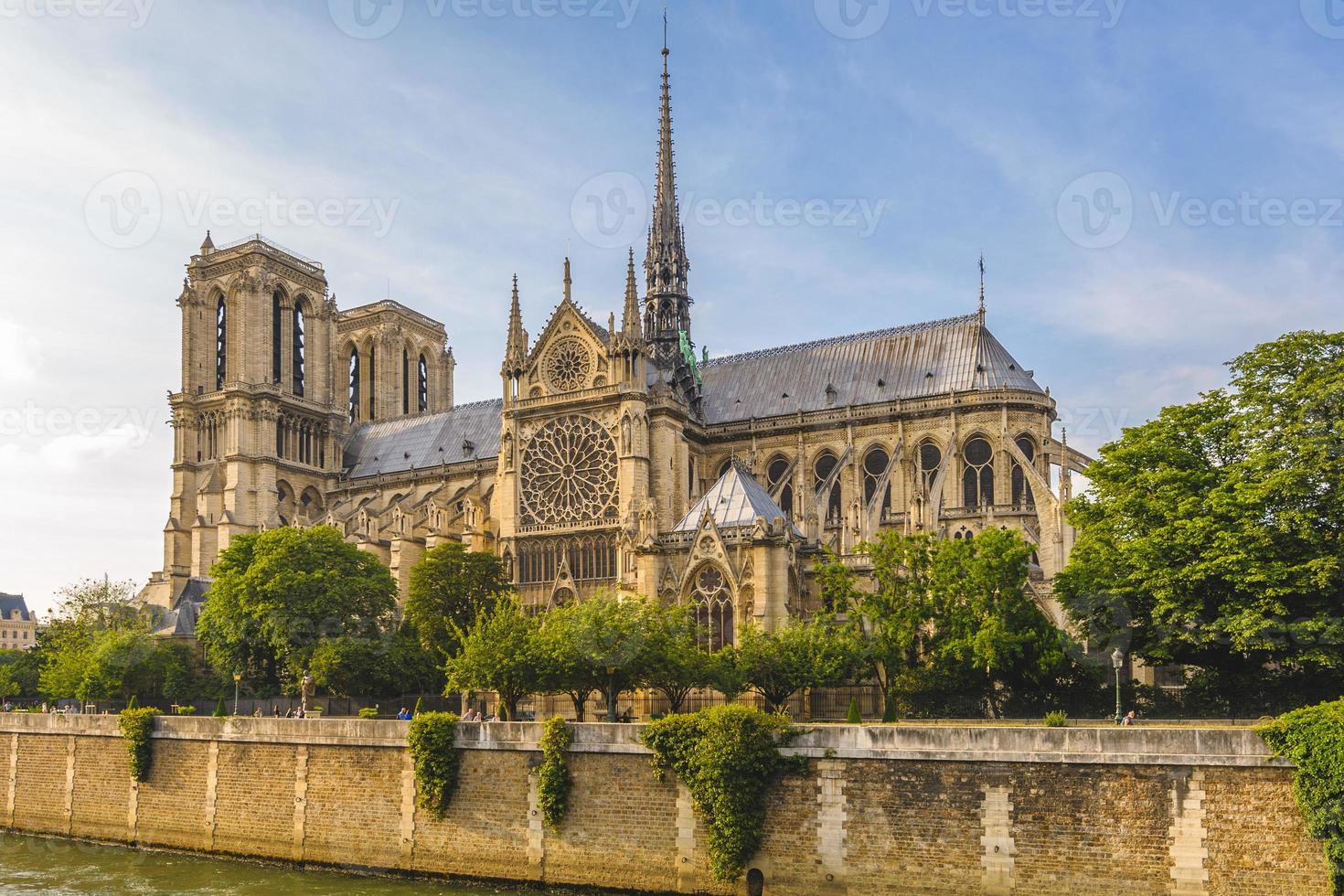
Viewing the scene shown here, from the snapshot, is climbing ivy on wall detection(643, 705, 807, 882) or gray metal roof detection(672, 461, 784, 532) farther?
gray metal roof detection(672, 461, 784, 532)

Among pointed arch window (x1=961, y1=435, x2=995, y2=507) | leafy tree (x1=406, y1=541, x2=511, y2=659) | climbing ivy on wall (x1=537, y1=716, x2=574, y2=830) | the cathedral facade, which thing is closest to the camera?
climbing ivy on wall (x1=537, y1=716, x2=574, y2=830)

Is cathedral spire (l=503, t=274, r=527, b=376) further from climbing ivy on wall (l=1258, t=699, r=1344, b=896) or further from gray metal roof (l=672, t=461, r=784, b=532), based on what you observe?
climbing ivy on wall (l=1258, t=699, r=1344, b=896)

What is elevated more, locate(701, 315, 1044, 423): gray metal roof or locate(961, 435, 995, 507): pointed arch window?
locate(701, 315, 1044, 423): gray metal roof

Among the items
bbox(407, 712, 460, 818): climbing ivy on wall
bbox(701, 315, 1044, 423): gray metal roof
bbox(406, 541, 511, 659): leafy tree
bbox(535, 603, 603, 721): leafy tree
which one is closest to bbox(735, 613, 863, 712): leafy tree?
bbox(535, 603, 603, 721): leafy tree

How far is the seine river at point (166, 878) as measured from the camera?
32625mm

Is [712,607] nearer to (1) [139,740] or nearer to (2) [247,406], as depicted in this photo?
(1) [139,740]

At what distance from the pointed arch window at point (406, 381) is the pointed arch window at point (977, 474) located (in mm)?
47686

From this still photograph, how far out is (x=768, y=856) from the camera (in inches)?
1155

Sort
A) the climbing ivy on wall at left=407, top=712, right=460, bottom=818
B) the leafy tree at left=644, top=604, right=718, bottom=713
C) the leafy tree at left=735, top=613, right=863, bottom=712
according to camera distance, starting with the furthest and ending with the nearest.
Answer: the leafy tree at left=735, top=613, right=863, bottom=712, the leafy tree at left=644, top=604, right=718, bottom=713, the climbing ivy on wall at left=407, top=712, right=460, bottom=818

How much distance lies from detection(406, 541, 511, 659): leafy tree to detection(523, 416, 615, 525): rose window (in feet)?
16.4

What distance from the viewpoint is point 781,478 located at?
65375 mm

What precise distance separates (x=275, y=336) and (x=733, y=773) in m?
62.2

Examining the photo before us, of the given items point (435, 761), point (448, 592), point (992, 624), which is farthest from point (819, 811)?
point (448, 592)

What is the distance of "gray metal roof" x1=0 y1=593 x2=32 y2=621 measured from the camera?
137 metres
